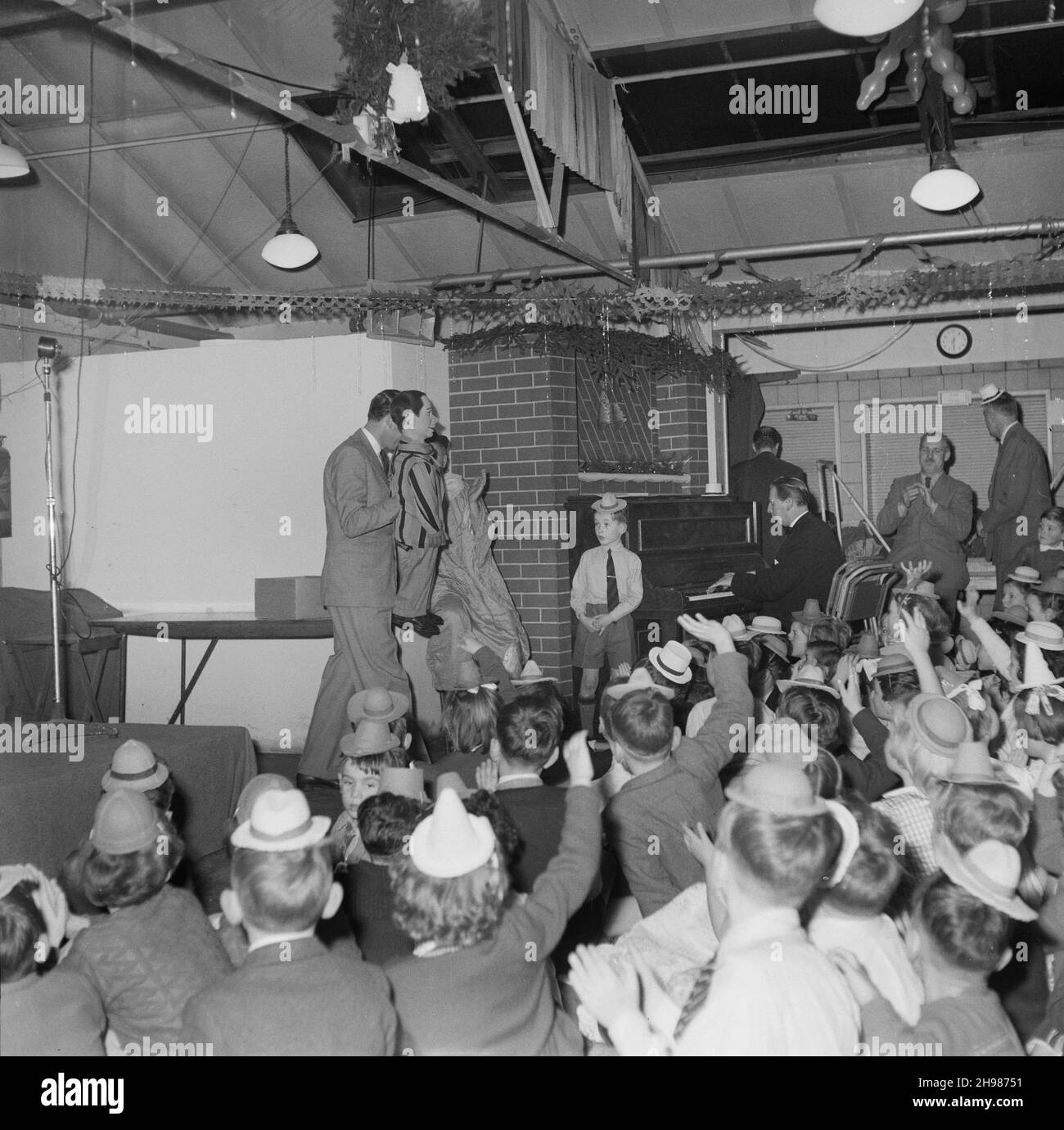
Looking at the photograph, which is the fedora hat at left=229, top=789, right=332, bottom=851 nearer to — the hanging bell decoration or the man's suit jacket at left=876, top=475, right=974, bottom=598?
the hanging bell decoration

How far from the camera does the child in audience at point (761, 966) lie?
1794 millimetres

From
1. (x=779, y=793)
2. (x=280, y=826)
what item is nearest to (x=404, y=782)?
(x=280, y=826)

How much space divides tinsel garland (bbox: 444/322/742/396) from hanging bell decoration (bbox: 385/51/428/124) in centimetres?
275

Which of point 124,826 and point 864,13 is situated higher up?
point 864,13

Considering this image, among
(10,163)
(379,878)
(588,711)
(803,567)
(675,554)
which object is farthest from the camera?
(675,554)

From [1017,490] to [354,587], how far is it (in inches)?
192

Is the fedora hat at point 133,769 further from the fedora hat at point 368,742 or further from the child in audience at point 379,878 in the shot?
the child in audience at point 379,878

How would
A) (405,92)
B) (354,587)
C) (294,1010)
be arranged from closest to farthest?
1. (294,1010)
2. (405,92)
3. (354,587)

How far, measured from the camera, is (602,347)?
805 centimetres

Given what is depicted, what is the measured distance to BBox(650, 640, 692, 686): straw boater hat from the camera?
4242 millimetres

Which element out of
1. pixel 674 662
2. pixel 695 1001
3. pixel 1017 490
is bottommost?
pixel 695 1001

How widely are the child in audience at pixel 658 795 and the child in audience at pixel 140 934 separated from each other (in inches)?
46.4

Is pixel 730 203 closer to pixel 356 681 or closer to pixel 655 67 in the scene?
pixel 655 67

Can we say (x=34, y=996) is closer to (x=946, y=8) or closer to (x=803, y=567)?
(x=803, y=567)
